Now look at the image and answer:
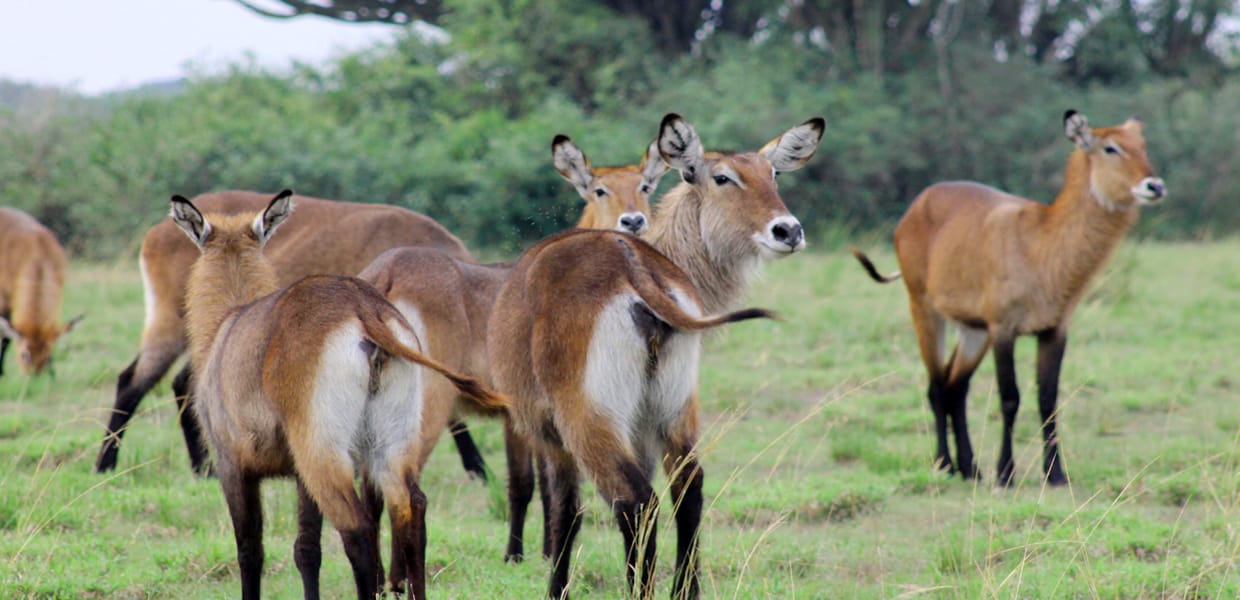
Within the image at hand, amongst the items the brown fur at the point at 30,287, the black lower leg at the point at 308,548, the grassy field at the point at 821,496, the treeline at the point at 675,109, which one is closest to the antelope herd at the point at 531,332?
the black lower leg at the point at 308,548

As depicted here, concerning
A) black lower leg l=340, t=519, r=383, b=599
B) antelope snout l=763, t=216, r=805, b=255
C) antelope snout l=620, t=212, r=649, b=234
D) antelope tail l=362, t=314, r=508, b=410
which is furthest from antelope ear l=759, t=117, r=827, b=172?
black lower leg l=340, t=519, r=383, b=599

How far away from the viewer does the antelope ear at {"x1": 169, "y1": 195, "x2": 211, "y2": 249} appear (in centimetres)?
378

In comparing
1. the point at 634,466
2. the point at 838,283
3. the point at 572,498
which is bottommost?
the point at 838,283

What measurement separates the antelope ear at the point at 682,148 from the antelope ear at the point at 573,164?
51.2 inches

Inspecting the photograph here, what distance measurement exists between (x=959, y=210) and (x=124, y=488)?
4359 millimetres

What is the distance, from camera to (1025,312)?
5.87 metres

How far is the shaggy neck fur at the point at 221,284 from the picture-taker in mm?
3873

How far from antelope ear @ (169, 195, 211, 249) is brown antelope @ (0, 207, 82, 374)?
14.9ft

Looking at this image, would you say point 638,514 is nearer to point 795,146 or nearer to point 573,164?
point 795,146

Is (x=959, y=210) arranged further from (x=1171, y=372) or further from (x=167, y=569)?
(x=167, y=569)

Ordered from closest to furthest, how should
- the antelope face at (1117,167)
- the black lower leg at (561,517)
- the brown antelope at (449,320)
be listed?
the black lower leg at (561,517) < the brown antelope at (449,320) < the antelope face at (1117,167)

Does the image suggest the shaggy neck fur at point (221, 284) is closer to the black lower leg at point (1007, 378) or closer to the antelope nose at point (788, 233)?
the antelope nose at point (788, 233)

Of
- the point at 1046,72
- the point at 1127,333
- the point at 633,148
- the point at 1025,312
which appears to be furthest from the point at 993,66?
the point at 1025,312

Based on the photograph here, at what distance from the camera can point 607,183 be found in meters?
5.47
